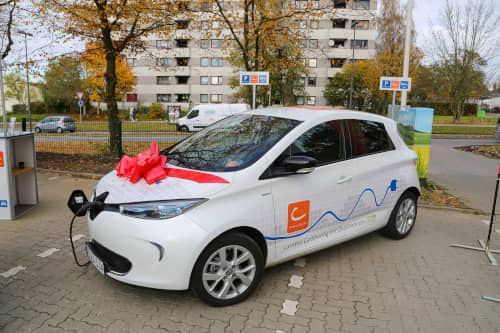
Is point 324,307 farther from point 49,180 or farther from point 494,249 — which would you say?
point 49,180

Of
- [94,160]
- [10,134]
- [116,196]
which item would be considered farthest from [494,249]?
[94,160]

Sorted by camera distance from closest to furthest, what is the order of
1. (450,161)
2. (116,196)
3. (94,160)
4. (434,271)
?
1. (116,196)
2. (434,271)
3. (94,160)
4. (450,161)

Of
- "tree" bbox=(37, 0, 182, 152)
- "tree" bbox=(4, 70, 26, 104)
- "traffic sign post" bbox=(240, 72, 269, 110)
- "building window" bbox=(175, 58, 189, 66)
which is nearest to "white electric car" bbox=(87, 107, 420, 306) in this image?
"traffic sign post" bbox=(240, 72, 269, 110)

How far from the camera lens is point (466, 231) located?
5.64 meters

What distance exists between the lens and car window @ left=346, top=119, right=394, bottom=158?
4.28 meters

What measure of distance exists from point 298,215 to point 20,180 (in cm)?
482

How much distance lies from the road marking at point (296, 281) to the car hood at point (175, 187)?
1.31 metres

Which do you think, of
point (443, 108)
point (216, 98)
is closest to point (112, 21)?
point (216, 98)

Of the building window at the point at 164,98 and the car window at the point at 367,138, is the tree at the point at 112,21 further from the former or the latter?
the building window at the point at 164,98

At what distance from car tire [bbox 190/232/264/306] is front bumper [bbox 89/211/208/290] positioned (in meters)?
0.11

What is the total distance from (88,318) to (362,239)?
3467mm

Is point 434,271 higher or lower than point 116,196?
lower

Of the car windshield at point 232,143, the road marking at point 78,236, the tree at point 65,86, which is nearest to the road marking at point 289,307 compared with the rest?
the car windshield at point 232,143

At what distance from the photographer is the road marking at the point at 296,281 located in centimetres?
376
